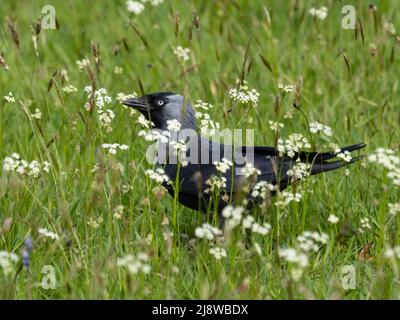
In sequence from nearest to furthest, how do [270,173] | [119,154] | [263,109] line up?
[270,173] → [119,154] → [263,109]

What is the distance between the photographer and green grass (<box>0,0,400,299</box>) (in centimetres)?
405

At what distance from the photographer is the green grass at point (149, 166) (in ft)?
13.3

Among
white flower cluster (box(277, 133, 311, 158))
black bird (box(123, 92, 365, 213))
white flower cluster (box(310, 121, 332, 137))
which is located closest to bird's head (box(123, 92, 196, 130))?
black bird (box(123, 92, 365, 213))

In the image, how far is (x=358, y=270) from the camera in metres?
4.50

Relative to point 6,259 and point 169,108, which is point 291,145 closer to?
point 169,108

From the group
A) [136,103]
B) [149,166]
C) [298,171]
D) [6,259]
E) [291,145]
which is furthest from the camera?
[149,166]

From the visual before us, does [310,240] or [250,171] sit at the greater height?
[250,171]

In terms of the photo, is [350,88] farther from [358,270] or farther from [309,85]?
[358,270]

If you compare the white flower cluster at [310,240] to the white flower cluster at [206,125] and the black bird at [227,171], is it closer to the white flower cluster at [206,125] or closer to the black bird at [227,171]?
the white flower cluster at [206,125]

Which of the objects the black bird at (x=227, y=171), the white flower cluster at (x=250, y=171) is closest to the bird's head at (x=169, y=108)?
the black bird at (x=227, y=171)

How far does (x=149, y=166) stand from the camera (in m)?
5.68

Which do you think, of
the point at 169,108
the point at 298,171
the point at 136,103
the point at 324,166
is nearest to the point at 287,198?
the point at 298,171
